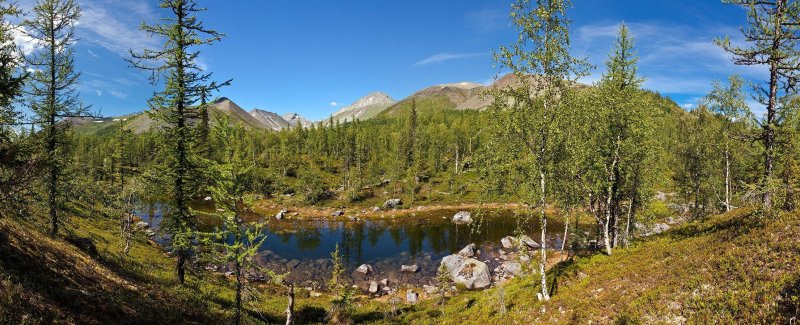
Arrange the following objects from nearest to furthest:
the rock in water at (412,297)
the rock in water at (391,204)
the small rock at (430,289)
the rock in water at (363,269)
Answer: the rock in water at (412,297), the small rock at (430,289), the rock in water at (363,269), the rock in water at (391,204)

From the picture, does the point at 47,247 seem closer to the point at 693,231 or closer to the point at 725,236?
the point at 725,236

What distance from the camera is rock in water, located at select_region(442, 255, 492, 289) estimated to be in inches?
1687

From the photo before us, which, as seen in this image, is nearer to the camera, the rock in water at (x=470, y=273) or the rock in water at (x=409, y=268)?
the rock in water at (x=470, y=273)

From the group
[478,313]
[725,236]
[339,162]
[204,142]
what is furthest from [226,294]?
[339,162]

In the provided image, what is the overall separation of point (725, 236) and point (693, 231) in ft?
18.6

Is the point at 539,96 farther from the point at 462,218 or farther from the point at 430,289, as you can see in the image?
the point at 462,218

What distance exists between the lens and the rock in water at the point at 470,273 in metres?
42.8

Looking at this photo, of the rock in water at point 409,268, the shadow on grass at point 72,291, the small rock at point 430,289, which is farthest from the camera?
the rock in water at point 409,268

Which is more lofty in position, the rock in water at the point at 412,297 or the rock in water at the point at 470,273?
the rock in water at the point at 470,273

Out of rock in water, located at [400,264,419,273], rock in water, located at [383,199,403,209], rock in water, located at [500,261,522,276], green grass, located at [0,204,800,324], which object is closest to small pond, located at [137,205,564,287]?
rock in water, located at [400,264,419,273]

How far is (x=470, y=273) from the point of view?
145ft

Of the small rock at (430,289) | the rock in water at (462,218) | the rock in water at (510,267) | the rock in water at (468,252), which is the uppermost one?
the rock in water at (462,218)

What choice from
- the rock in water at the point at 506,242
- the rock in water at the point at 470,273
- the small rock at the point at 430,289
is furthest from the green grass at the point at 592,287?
the rock in water at the point at 506,242

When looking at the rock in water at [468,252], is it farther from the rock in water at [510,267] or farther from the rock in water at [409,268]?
the rock in water at [409,268]
